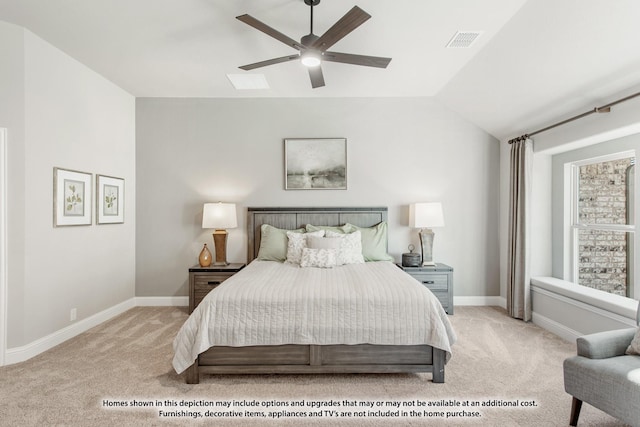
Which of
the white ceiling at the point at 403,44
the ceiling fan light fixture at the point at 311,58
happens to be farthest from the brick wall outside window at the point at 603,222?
the ceiling fan light fixture at the point at 311,58

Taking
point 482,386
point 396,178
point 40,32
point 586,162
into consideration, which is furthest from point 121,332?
point 586,162

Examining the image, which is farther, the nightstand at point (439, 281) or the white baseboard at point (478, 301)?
the white baseboard at point (478, 301)

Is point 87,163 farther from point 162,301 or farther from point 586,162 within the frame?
point 586,162

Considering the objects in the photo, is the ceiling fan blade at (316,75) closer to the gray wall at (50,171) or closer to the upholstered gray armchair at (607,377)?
the gray wall at (50,171)

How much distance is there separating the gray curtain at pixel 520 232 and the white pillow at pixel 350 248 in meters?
1.92

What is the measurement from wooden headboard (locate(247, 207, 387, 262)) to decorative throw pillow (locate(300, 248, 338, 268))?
0.86 m

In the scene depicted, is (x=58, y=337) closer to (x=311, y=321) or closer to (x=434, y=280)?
(x=311, y=321)

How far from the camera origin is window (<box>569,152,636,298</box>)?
9.98ft

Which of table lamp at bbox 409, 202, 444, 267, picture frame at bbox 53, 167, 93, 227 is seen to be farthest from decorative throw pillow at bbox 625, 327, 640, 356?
picture frame at bbox 53, 167, 93, 227

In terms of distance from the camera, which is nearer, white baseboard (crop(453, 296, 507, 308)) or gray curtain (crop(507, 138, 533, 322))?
gray curtain (crop(507, 138, 533, 322))

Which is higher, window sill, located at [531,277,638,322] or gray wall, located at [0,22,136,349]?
gray wall, located at [0,22,136,349]

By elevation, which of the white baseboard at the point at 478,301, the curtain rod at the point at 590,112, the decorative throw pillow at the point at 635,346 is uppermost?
the curtain rod at the point at 590,112

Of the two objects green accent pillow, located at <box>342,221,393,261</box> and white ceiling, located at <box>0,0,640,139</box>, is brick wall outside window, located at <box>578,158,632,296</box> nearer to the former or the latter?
A: white ceiling, located at <box>0,0,640,139</box>

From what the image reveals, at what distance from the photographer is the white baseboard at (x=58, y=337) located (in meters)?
2.75
